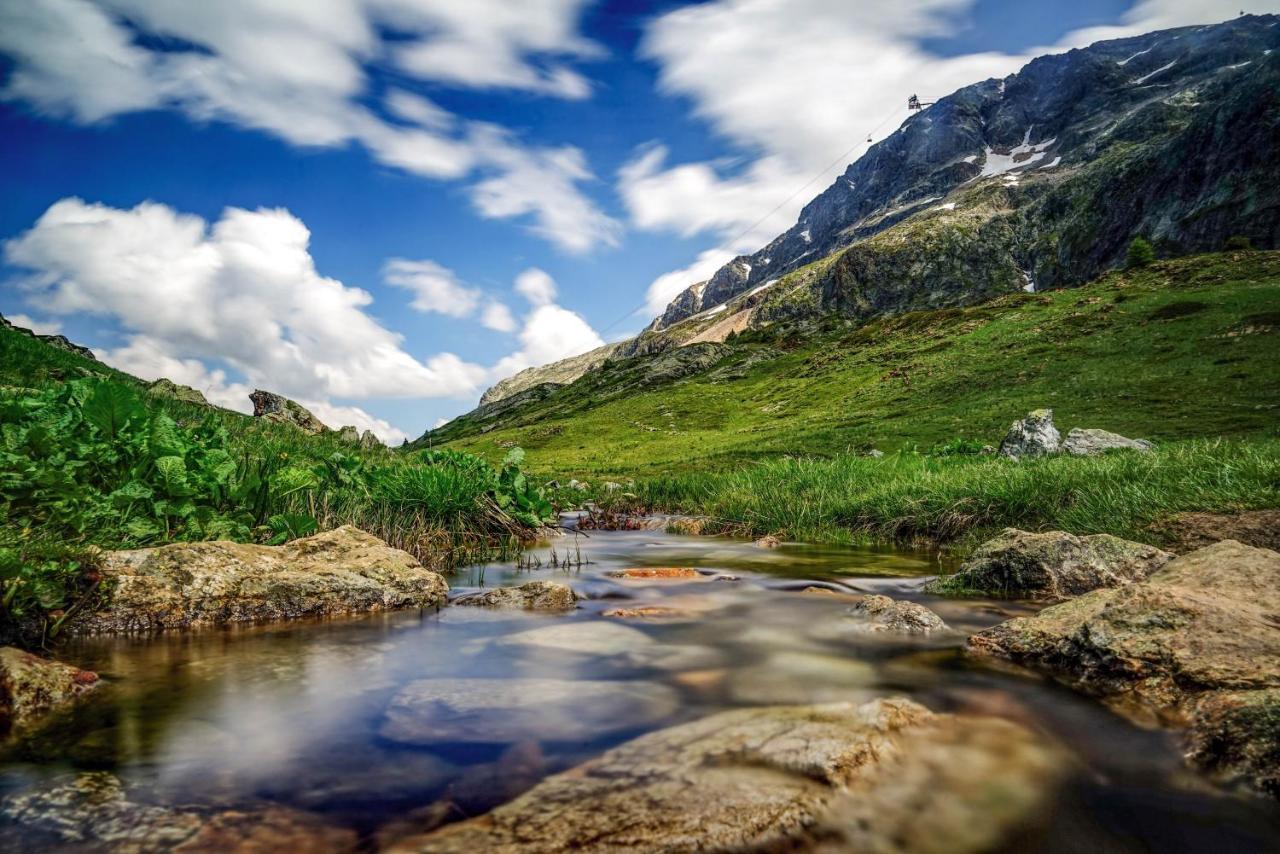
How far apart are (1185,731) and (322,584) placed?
734 centimetres

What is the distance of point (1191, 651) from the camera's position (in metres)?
4.39

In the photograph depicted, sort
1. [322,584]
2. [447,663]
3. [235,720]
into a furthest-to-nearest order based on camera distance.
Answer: [322,584] → [447,663] → [235,720]

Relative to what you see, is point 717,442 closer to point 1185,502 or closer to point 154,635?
point 1185,502

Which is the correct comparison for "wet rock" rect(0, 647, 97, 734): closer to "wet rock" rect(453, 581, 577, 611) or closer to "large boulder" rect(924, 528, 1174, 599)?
"wet rock" rect(453, 581, 577, 611)

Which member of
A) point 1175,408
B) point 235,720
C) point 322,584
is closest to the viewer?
point 235,720

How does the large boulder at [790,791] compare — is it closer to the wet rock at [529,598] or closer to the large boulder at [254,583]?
the wet rock at [529,598]

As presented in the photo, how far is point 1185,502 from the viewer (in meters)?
9.32

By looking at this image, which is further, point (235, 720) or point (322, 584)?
point (322, 584)

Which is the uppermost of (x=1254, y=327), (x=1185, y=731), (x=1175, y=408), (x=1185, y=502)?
(x=1254, y=327)

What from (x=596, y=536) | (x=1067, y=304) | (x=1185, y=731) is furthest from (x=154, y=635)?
(x=1067, y=304)

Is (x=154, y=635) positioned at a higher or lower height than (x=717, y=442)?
lower

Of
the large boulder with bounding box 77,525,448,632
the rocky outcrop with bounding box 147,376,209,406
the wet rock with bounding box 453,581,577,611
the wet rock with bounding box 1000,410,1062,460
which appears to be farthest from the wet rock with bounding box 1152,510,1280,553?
the rocky outcrop with bounding box 147,376,209,406

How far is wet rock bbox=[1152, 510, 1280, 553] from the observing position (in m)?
7.96

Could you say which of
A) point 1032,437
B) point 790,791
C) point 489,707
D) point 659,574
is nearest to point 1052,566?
point 659,574
